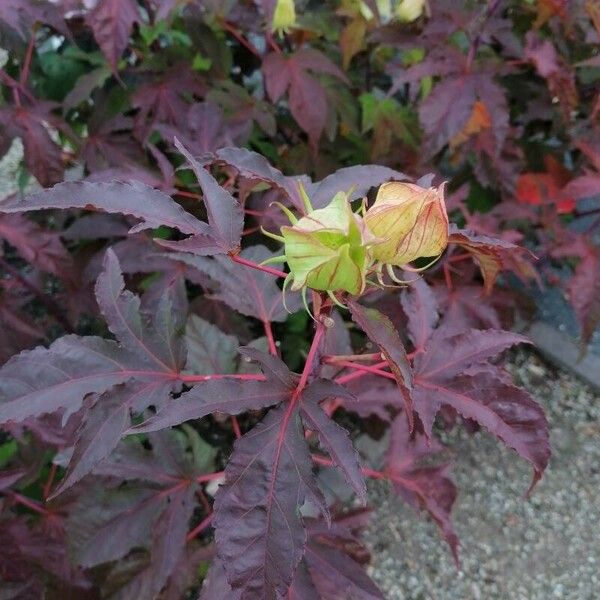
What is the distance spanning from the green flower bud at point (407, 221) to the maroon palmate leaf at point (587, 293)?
81 cm

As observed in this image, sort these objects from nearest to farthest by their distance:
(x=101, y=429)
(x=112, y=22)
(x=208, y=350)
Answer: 1. (x=101, y=429)
2. (x=208, y=350)
3. (x=112, y=22)

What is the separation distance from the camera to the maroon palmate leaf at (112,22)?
104cm

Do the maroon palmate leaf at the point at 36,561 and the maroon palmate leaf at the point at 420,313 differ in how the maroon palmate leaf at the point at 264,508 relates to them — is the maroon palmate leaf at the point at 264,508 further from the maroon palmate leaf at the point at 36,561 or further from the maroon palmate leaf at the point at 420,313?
the maroon palmate leaf at the point at 36,561

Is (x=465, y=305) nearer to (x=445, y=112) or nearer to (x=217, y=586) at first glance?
(x=445, y=112)

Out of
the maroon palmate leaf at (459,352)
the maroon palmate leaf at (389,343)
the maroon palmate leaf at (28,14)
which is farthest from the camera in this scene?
the maroon palmate leaf at (28,14)

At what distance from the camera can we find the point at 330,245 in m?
0.50

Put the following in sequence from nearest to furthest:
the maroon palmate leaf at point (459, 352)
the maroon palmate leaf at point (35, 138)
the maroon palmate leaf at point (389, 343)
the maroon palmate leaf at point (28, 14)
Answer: the maroon palmate leaf at point (389, 343)
the maroon palmate leaf at point (459, 352)
the maroon palmate leaf at point (28, 14)
the maroon palmate leaf at point (35, 138)

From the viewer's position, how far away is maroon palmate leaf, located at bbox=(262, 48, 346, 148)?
120cm

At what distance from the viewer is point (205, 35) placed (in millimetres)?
1285

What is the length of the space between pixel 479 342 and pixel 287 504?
295 millimetres

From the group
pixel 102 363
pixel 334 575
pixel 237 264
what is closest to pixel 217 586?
pixel 334 575

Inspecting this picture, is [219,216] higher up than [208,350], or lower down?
higher up

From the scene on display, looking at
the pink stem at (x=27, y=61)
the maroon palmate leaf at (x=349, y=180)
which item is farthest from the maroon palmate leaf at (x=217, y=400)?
the pink stem at (x=27, y=61)

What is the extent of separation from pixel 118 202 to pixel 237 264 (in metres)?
0.29
